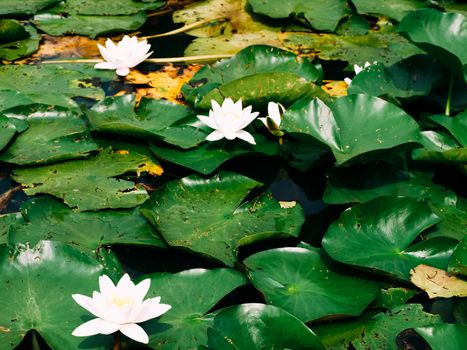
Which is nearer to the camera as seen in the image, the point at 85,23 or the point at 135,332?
the point at 135,332

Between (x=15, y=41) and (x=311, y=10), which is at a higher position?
(x=311, y=10)

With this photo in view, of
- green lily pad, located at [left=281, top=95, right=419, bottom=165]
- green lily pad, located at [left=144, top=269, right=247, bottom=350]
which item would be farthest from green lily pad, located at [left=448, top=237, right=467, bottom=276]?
green lily pad, located at [left=144, top=269, right=247, bottom=350]

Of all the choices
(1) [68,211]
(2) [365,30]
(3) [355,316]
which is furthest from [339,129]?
(2) [365,30]

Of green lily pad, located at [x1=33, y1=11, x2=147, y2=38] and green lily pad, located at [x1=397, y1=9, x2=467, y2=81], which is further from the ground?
green lily pad, located at [x1=397, y1=9, x2=467, y2=81]

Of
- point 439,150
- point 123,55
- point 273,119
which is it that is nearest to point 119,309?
point 273,119

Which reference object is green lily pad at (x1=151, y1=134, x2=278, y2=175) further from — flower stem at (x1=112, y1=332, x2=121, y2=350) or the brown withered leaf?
flower stem at (x1=112, y1=332, x2=121, y2=350)

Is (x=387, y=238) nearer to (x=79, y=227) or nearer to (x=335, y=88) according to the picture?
(x=79, y=227)
